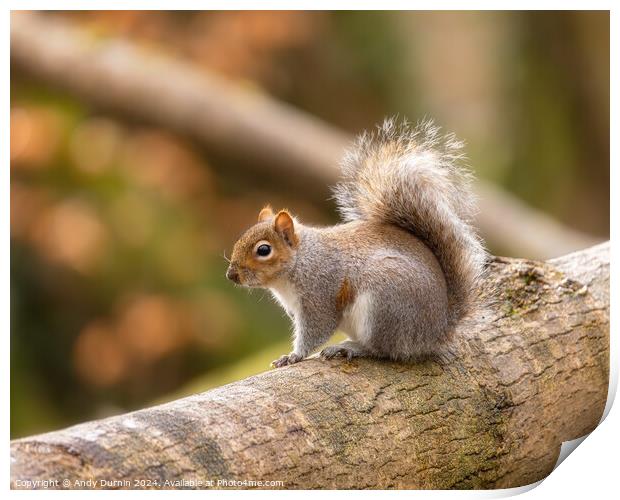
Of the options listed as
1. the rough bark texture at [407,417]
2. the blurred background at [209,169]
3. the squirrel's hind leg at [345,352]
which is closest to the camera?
the rough bark texture at [407,417]

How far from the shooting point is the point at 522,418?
2059mm

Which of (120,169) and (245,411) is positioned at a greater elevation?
(120,169)

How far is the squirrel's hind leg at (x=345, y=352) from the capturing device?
2.01 meters

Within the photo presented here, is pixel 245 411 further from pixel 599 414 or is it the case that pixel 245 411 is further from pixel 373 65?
pixel 373 65

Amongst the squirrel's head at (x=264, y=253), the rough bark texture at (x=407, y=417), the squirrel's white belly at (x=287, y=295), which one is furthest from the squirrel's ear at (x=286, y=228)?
the rough bark texture at (x=407, y=417)

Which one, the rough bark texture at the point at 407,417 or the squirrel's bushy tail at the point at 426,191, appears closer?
the rough bark texture at the point at 407,417

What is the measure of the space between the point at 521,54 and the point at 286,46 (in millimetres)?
1109

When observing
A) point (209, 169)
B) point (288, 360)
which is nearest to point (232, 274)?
point (288, 360)

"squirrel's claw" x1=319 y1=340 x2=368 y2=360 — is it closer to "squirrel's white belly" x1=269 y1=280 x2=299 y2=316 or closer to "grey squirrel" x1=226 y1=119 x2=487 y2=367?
"grey squirrel" x1=226 y1=119 x2=487 y2=367

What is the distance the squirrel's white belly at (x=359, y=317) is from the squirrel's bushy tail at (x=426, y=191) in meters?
0.21

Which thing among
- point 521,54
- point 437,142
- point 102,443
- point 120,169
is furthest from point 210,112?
point 102,443

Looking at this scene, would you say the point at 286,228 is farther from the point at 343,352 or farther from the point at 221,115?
the point at 221,115

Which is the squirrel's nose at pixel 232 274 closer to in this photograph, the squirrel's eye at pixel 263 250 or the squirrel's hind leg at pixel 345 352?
the squirrel's eye at pixel 263 250
